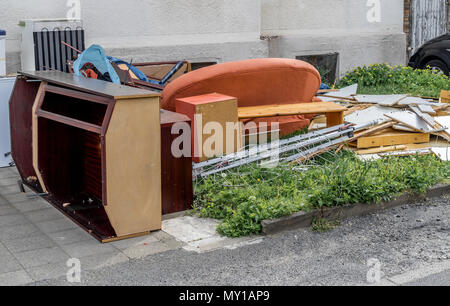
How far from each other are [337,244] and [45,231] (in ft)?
8.69

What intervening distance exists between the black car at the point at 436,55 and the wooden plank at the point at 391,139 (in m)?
5.65

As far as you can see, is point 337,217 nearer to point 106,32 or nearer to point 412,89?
point 106,32

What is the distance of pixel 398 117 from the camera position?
8.65 meters

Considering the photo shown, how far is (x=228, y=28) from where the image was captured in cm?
1188

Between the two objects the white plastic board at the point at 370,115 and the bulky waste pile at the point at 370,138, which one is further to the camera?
the white plastic board at the point at 370,115

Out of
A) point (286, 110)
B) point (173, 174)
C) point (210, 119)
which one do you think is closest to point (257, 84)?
point (286, 110)

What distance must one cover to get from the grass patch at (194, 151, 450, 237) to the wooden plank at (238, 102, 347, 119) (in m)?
0.76

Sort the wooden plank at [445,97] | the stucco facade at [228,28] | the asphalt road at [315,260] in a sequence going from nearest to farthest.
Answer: the asphalt road at [315,260]
the stucco facade at [228,28]
the wooden plank at [445,97]

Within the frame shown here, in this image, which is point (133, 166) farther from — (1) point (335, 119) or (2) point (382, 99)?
(2) point (382, 99)

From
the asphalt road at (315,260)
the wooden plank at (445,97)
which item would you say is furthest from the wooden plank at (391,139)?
the wooden plank at (445,97)

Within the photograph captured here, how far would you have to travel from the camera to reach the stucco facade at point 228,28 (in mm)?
10312

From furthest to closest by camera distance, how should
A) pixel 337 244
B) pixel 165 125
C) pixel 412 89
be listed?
pixel 412 89 → pixel 165 125 → pixel 337 244

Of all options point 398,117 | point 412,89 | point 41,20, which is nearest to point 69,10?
point 41,20

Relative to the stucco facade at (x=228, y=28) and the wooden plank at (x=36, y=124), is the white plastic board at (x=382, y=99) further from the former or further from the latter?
the wooden plank at (x=36, y=124)
